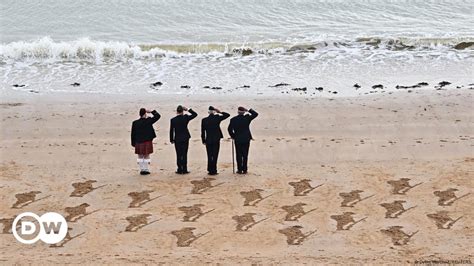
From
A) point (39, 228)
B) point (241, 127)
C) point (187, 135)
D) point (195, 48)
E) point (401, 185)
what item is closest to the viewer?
point (39, 228)

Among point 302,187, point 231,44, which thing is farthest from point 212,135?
point 231,44

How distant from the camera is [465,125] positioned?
15289 millimetres

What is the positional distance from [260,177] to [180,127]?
152cm

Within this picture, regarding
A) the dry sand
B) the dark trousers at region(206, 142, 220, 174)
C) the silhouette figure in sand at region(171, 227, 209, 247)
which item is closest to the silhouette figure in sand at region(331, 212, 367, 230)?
the dry sand

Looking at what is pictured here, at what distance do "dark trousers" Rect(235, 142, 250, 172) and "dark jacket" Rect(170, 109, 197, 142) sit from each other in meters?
0.85

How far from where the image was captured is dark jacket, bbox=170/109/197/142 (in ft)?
42.0

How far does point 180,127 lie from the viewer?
12.9 meters

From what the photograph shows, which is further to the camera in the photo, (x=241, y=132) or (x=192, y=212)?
(x=241, y=132)

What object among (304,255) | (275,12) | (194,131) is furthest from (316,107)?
(275,12)

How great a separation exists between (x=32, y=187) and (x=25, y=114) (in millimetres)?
4631

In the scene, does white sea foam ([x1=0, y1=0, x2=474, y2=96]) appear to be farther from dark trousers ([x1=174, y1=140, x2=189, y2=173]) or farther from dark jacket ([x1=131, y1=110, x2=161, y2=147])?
dark jacket ([x1=131, y1=110, x2=161, y2=147])

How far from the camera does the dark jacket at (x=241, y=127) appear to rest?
12.8 metres

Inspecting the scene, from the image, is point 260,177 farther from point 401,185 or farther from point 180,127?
point 401,185

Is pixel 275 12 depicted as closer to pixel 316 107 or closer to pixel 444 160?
pixel 316 107
